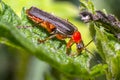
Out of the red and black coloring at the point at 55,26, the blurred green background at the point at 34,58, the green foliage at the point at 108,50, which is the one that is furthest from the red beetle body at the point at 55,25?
the blurred green background at the point at 34,58

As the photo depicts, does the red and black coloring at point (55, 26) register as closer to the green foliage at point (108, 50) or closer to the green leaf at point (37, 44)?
the green leaf at point (37, 44)

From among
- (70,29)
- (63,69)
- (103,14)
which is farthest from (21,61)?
(63,69)

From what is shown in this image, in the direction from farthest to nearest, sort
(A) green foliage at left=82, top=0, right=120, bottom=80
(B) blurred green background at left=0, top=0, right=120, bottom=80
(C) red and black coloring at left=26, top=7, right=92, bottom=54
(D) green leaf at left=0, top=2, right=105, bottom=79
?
(B) blurred green background at left=0, top=0, right=120, bottom=80 → (C) red and black coloring at left=26, top=7, right=92, bottom=54 → (A) green foliage at left=82, top=0, right=120, bottom=80 → (D) green leaf at left=0, top=2, right=105, bottom=79

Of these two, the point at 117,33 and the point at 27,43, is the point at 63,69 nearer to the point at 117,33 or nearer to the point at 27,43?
the point at 27,43

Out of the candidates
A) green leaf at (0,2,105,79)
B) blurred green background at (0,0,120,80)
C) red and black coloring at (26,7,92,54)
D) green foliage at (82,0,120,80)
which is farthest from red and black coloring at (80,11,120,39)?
blurred green background at (0,0,120,80)

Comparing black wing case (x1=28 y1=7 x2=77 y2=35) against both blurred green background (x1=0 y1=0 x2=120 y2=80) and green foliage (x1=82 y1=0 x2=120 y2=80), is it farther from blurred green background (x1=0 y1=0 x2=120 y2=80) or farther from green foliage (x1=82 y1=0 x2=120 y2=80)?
blurred green background (x1=0 y1=0 x2=120 y2=80)

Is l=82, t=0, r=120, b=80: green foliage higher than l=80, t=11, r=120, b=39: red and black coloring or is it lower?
lower

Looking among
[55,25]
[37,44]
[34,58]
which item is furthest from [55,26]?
[34,58]

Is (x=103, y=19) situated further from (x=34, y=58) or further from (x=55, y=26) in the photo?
(x=34, y=58)
